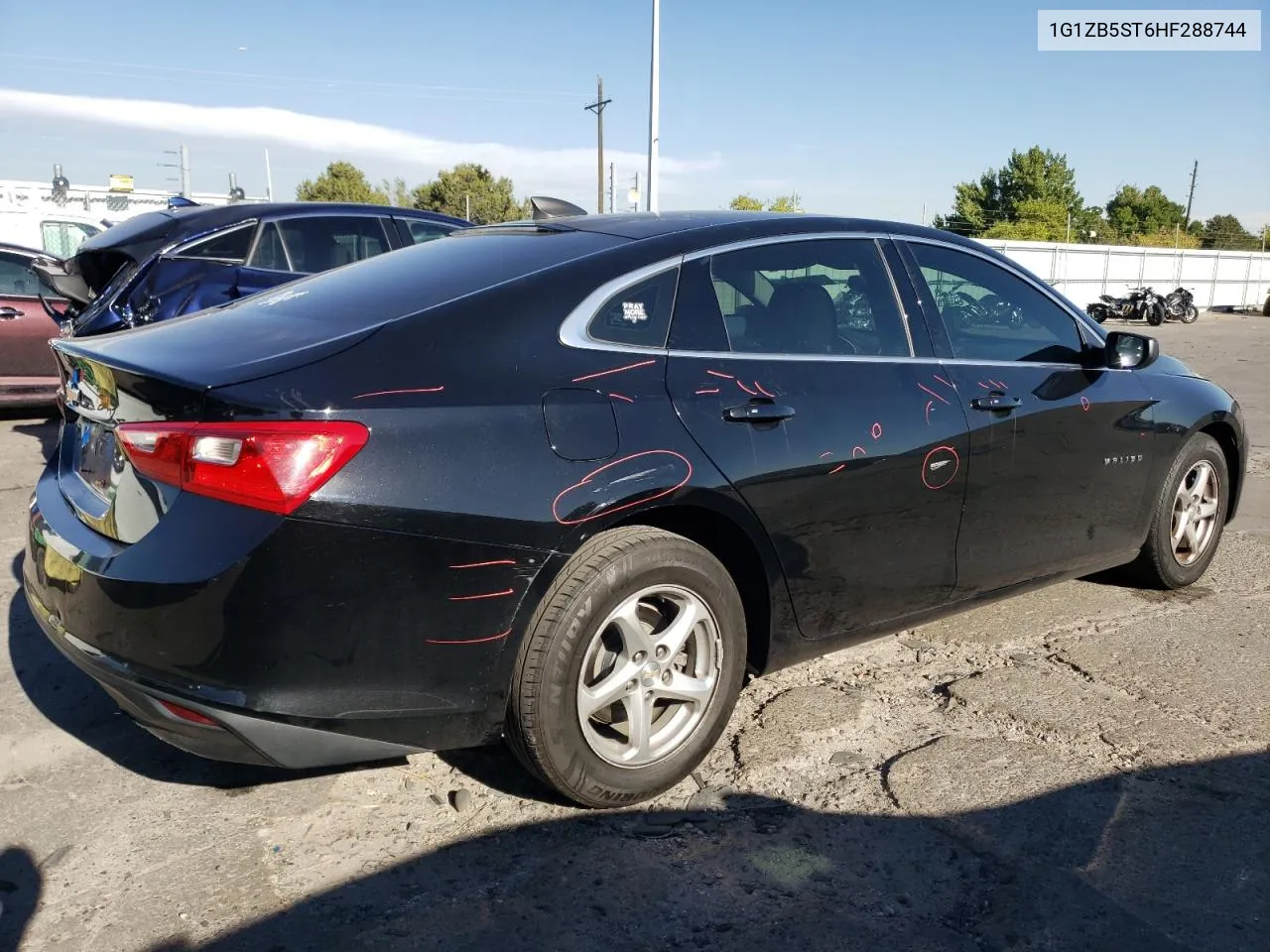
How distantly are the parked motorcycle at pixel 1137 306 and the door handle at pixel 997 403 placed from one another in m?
29.2

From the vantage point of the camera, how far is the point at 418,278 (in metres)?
3.03

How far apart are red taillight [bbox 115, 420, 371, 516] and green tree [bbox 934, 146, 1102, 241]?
245ft

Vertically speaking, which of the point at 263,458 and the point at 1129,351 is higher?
the point at 1129,351

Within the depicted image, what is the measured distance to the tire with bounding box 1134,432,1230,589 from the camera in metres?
4.50

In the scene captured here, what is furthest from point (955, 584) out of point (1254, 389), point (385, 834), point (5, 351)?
point (1254, 389)

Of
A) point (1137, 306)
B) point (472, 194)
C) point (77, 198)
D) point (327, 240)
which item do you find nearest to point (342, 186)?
point (472, 194)

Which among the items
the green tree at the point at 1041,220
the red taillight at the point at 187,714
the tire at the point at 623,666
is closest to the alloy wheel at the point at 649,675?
the tire at the point at 623,666

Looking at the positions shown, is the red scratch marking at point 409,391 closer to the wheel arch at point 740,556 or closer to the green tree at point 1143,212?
the wheel arch at point 740,556

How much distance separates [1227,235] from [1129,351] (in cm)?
9896

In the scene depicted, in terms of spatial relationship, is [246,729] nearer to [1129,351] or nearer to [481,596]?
[481,596]

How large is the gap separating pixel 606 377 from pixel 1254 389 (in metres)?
12.9

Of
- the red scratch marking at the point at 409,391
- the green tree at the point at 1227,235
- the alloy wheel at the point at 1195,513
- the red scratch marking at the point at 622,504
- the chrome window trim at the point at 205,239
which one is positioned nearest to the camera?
the red scratch marking at the point at 409,391

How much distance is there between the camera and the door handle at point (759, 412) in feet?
9.58

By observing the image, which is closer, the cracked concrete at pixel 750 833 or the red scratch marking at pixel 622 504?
the cracked concrete at pixel 750 833
